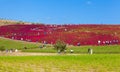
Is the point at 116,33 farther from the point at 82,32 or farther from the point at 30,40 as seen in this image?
the point at 30,40

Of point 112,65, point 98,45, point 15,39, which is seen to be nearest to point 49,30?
point 15,39

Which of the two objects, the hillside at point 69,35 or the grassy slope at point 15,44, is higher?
the hillside at point 69,35

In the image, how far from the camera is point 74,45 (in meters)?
72.1

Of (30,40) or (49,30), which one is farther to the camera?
(49,30)

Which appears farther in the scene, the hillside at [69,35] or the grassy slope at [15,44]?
the grassy slope at [15,44]

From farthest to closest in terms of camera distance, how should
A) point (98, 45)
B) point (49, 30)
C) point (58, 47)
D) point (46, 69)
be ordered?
point (49, 30)
point (98, 45)
point (58, 47)
point (46, 69)

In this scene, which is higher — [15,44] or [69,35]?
[69,35]

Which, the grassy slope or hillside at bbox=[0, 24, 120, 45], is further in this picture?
the grassy slope

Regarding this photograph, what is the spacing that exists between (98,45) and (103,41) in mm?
3500

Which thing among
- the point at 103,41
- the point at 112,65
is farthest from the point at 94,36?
the point at 112,65

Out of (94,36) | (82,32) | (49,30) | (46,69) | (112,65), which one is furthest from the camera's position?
(49,30)

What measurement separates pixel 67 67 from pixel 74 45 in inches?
1919

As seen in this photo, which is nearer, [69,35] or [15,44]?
[69,35]

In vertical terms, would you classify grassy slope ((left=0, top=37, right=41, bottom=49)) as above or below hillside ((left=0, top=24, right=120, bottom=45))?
below
